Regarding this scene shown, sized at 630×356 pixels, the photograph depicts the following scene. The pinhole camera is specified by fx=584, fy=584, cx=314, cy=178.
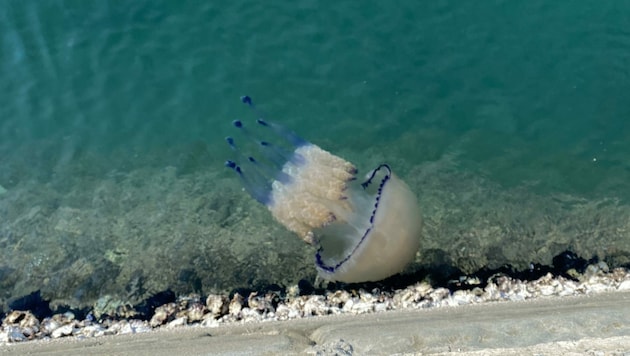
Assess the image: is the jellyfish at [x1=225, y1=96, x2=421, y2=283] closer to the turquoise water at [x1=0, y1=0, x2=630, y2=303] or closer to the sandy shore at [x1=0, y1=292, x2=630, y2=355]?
the turquoise water at [x1=0, y1=0, x2=630, y2=303]

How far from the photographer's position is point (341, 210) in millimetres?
8062

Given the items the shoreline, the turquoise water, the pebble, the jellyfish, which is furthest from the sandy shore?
the turquoise water

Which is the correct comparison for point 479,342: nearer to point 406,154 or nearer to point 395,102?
point 406,154

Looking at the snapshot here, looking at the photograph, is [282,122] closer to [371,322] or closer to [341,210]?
[341,210]

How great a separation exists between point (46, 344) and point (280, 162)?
13.5 ft

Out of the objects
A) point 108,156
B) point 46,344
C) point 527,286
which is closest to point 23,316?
point 46,344

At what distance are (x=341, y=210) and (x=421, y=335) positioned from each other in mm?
2101

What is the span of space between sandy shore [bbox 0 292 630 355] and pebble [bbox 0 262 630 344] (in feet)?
0.61

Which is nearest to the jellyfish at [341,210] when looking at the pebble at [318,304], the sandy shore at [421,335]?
the pebble at [318,304]

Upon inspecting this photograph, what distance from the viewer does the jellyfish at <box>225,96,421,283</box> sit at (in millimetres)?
7863

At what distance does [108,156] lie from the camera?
10023 mm

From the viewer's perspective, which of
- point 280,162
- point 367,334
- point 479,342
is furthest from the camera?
point 280,162

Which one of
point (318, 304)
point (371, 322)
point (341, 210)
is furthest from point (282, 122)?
point (371, 322)

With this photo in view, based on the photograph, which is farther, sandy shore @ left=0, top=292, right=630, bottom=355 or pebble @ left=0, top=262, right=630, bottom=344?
pebble @ left=0, top=262, right=630, bottom=344
